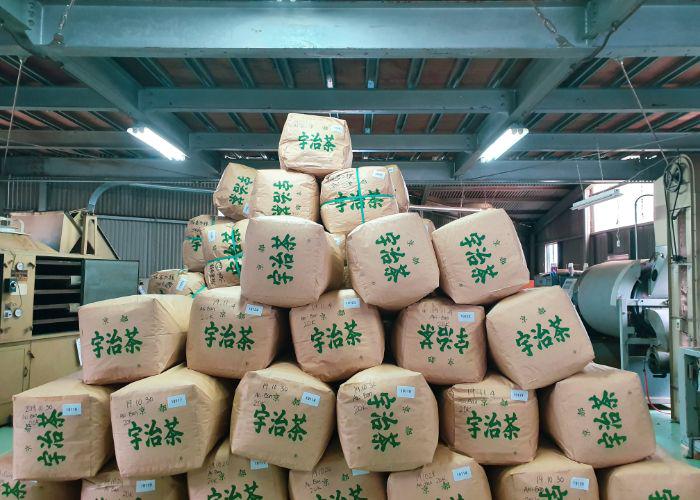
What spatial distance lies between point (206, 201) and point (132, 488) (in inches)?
390

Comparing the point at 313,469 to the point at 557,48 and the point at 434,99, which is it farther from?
the point at 434,99

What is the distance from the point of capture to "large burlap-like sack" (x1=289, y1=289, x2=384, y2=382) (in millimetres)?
2207

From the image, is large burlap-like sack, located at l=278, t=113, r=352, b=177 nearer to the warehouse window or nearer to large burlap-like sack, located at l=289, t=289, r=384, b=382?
large burlap-like sack, located at l=289, t=289, r=384, b=382

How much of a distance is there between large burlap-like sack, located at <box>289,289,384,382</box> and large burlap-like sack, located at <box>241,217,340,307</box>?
0.32ft

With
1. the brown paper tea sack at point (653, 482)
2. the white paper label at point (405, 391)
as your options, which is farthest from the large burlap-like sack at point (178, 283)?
the brown paper tea sack at point (653, 482)

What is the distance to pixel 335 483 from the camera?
2113 millimetres

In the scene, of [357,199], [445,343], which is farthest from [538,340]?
A: [357,199]

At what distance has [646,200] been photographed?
927cm

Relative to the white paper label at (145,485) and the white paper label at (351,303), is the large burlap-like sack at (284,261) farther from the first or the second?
the white paper label at (145,485)

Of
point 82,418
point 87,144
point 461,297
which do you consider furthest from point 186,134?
point 461,297

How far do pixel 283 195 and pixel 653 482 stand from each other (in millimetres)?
2415

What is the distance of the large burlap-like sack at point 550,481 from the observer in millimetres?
2025

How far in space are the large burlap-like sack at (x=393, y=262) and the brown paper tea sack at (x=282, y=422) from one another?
0.56 m

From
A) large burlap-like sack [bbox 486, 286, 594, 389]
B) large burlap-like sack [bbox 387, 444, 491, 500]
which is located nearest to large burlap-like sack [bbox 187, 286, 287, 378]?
large burlap-like sack [bbox 387, 444, 491, 500]
